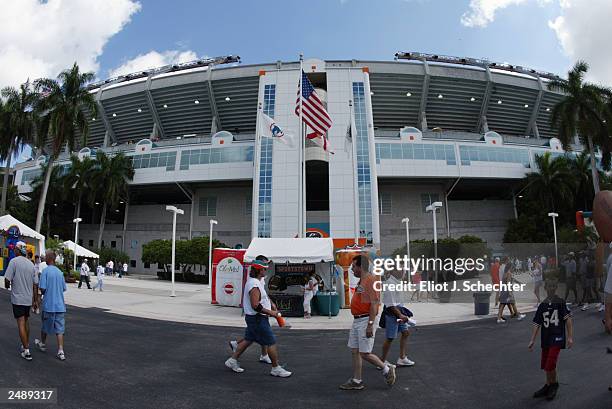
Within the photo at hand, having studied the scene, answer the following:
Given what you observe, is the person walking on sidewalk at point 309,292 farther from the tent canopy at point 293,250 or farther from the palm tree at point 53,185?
the palm tree at point 53,185

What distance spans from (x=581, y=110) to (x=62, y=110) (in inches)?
1753

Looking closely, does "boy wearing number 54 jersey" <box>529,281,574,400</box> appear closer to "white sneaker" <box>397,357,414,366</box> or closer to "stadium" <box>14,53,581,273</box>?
"white sneaker" <box>397,357,414,366</box>

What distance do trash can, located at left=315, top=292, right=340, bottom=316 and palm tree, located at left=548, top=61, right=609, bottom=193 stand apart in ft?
96.6

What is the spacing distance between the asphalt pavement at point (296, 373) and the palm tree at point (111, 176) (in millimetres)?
40784

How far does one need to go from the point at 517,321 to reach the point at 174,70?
53.1 metres

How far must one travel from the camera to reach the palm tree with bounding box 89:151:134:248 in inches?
1822

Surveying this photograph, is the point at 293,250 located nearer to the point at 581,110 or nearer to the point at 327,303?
the point at 327,303

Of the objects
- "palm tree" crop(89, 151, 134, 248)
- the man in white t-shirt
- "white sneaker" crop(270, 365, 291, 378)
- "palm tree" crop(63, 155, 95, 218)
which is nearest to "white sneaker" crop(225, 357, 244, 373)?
"white sneaker" crop(270, 365, 291, 378)

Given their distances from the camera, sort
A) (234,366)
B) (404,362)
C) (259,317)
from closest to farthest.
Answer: (259,317), (234,366), (404,362)

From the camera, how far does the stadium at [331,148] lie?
40.1m

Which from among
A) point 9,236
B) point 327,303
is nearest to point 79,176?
point 9,236

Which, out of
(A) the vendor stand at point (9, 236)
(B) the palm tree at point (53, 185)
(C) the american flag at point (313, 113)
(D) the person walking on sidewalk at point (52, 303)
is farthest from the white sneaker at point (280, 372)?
(B) the palm tree at point (53, 185)

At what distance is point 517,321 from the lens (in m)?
11.2

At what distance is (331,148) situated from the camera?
132 ft
